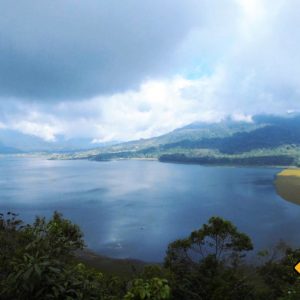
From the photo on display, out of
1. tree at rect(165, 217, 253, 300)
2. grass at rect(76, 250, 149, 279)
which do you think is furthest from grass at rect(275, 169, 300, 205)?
tree at rect(165, 217, 253, 300)

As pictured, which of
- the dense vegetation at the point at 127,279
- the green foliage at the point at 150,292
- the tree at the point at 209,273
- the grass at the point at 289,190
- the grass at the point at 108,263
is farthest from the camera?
the grass at the point at 289,190

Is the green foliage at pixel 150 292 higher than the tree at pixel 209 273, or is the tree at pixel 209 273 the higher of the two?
the green foliage at pixel 150 292

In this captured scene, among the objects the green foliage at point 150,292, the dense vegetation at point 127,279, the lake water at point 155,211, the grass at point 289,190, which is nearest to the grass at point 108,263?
the lake water at point 155,211

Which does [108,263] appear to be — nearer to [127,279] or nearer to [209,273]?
[209,273]

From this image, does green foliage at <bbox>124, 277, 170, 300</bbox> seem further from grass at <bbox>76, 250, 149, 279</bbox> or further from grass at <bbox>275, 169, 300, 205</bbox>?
grass at <bbox>275, 169, 300, 205</bbox>

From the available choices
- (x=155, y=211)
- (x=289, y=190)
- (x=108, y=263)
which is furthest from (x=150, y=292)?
(x=289, y=190)

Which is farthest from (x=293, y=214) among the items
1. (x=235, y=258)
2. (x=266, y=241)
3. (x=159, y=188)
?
(x=159, y=188)

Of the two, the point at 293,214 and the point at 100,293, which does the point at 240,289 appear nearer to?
the point at 100,293

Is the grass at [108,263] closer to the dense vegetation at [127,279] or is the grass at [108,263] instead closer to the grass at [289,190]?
the dense vegetation at [127,279]

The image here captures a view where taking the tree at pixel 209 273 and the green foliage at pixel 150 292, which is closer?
the green foliage at pixel 150 292

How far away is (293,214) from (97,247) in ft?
135

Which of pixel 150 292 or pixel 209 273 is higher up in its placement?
pixel 150 292

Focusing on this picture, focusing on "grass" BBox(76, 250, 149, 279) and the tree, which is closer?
the tree

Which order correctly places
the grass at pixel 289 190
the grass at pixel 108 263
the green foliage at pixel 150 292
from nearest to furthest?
1. the green foliage at pixel 150 292
2. the grass at pixel 108 263
3. the grass at pixel 289 190
